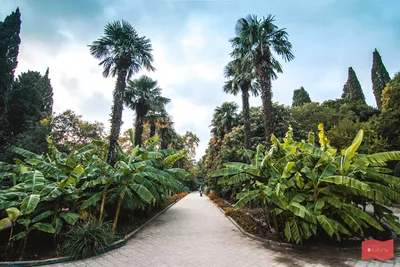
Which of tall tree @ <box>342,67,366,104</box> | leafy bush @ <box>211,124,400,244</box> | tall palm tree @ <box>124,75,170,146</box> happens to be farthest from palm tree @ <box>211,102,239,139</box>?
tall tree @ <box>342,67,366,104</box>

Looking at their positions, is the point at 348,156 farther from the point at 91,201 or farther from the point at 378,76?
the point at 378,76

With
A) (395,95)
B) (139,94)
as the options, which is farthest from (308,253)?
(395,95)

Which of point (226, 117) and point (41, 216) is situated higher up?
point (226, 117)

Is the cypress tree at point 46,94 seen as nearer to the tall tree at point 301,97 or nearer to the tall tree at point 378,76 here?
the tall tree at point 301,97

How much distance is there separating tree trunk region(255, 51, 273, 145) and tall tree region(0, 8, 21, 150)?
27068 millimetres

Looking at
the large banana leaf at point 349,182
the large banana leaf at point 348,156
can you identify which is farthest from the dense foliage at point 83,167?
the large banana leaf at point 348,156

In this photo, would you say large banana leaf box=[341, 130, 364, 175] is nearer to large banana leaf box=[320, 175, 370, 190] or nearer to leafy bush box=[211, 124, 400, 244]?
leafy bush box=[211, 124, 400, 244]

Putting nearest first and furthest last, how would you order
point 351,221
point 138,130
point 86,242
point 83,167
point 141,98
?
point 351,221, point 86,242, point 83,167, point 138,130, point 141,98

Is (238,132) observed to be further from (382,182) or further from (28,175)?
(28,175)

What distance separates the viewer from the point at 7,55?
78.7 feet

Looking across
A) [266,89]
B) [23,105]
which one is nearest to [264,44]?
[266,89]

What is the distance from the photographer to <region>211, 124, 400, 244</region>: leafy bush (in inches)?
230

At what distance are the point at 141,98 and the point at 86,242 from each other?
44.4 ft

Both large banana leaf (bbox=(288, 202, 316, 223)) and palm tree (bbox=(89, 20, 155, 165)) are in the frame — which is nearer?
large banana leaf (bbox=(288, 202, 316, 223))
